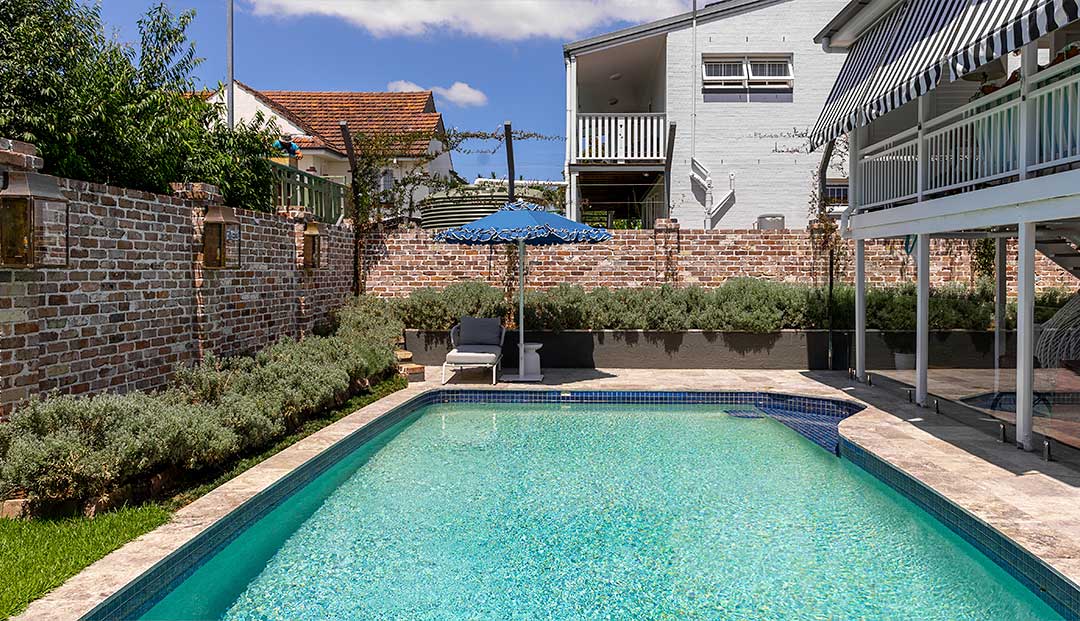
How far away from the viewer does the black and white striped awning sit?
19.3ft

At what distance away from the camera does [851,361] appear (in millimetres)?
12805

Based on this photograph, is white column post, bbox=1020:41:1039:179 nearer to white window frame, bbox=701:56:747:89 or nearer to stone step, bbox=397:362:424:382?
stone step, bbox=397:362:424:382

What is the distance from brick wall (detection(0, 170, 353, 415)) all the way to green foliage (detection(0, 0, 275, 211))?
0.60m

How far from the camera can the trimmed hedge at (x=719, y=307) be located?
42.4ft

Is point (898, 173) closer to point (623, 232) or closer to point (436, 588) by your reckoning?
point (623, 232)

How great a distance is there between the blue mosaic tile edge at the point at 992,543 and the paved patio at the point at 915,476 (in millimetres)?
59

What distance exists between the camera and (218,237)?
8.80 meters

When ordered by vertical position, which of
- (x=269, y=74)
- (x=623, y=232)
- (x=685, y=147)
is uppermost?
(x=269, y=74)

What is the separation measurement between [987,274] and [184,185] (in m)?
13.8

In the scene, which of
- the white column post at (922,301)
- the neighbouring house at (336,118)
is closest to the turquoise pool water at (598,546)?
the white column post at (922,301)

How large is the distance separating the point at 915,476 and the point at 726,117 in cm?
1279

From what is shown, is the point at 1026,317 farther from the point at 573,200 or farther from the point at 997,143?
the point at 573,200

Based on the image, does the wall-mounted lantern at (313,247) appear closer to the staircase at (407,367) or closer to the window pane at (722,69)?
the staircase at (407,367)

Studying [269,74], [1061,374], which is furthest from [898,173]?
[269,74]
